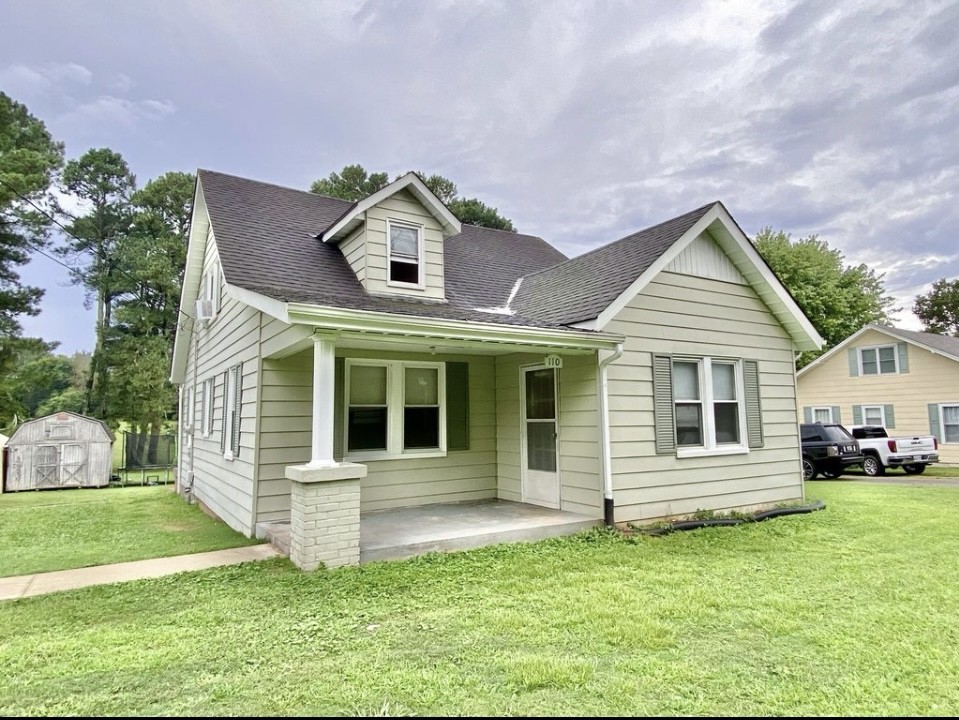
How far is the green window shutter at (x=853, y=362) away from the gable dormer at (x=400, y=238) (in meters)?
19.1

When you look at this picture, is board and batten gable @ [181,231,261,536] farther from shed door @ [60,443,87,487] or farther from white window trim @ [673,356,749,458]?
shed door @ [60,443,87,487]

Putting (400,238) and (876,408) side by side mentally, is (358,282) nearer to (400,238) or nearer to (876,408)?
(400,238)

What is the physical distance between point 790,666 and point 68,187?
3110 cm

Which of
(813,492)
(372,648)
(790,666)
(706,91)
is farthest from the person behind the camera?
(706,91)

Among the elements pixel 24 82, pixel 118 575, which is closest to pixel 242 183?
pixel 118 575

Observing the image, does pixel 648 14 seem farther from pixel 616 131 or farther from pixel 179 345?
pixel 179 345

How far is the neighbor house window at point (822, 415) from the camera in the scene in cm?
2073

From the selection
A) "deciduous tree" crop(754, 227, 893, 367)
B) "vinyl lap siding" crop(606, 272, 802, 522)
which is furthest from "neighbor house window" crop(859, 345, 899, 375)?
"vinyl lap siding" crop(606, 272, 802, 522)

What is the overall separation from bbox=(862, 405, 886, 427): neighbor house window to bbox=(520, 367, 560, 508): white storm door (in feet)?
59.2

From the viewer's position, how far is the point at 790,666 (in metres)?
3.05

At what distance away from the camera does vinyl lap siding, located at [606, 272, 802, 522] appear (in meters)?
6.92

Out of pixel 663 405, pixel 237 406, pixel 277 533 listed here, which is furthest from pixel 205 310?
pixel 663 405

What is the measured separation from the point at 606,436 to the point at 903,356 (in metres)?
18.2

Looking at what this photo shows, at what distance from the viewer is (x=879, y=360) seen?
19.3m
